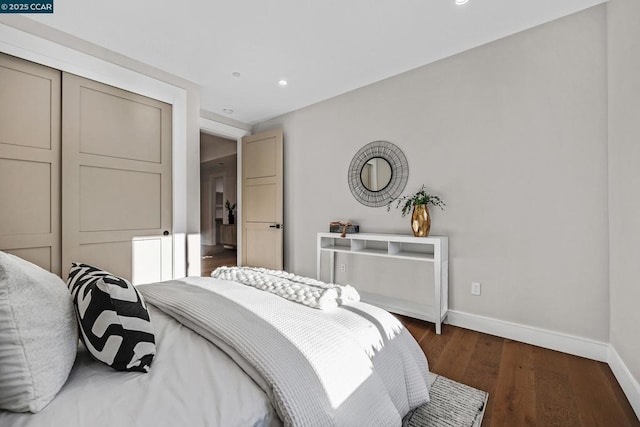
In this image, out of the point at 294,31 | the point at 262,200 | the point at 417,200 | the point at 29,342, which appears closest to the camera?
the point at 29,342

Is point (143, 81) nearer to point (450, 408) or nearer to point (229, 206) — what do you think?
point (450, 408)

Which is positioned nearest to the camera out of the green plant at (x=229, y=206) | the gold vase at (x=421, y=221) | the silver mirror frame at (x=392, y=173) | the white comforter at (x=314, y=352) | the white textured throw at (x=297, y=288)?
the white comforter at (x=314, y=352)

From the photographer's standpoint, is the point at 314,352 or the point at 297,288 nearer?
the point at 314,352

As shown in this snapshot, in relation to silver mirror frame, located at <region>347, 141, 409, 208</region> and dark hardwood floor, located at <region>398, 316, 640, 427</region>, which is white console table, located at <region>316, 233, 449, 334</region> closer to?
dark hardwood floor, located at <region>398, 316, 640, 427</region>

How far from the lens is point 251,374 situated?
2.75 feet

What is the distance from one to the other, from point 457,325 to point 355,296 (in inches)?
67.6

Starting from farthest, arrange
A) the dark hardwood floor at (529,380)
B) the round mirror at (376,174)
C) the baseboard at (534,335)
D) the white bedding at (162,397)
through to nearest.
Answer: the round mirror at (376,174) → the baseboard at (534,335) → the dark hardwood floor at (529,380) → the white bedding at (162,397)

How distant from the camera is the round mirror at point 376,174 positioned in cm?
315

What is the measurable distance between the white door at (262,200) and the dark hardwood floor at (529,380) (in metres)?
2.44

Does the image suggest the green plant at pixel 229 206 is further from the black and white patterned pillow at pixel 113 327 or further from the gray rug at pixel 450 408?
the black and white patterned pillow at pixel 113 327

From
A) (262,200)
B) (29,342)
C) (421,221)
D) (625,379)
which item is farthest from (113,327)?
(262,200)

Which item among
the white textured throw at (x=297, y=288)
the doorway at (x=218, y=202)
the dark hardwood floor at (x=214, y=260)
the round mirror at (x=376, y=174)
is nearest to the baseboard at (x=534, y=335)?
the round mirror at (x=376, y=174)

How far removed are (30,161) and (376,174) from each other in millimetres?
3057

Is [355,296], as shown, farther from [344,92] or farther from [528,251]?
[344,92]
